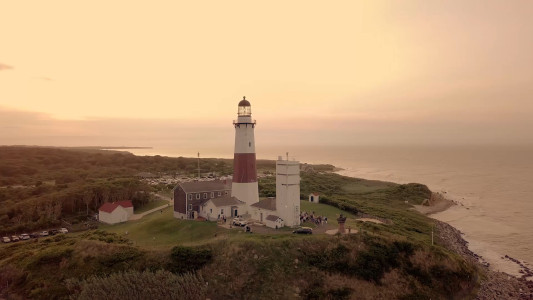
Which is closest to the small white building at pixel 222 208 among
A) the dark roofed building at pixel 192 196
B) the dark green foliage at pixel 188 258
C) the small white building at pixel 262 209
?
the dark roofed building at pixel 192 196

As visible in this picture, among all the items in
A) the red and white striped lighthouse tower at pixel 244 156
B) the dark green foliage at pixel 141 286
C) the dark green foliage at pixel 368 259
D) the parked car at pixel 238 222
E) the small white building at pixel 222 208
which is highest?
the red and white striped lighthouse tower at pixel 244 156

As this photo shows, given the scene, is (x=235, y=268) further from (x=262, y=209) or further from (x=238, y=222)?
(x=262, y=209)

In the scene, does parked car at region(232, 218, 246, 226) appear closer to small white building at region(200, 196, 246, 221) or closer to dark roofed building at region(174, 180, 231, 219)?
small white building at region(200, 196, 246, 221)

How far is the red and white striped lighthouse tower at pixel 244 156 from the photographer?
126 ft

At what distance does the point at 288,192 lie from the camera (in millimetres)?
34562

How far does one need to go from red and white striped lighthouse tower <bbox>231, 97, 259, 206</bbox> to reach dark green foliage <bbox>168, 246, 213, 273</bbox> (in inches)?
468

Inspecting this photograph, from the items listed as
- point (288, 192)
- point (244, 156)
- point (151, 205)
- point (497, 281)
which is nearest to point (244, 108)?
point (244, 156)

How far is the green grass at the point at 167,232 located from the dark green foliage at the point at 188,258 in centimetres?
252

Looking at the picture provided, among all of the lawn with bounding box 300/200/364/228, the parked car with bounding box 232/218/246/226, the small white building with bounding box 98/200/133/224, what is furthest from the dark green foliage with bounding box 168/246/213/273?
the small white building with bounding box 98/200/133/224

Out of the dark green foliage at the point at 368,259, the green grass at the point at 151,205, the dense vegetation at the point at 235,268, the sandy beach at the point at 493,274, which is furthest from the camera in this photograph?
the green grass at the point at 151,205

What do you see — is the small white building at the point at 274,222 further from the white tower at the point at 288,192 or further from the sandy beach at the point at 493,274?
the sandy beach at the point at 493,274

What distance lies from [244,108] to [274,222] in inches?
499

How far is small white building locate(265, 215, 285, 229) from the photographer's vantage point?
34.2m

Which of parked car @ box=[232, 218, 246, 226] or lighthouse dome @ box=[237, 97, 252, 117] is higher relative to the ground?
lighthouse dome @ box=[237, 97, 252, 117]
